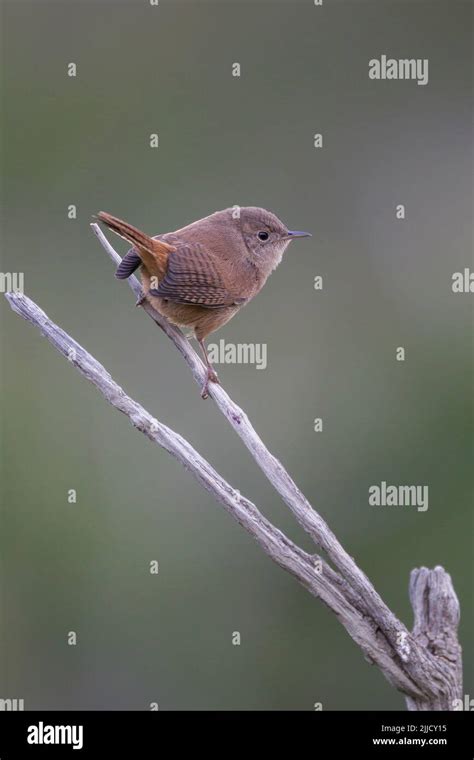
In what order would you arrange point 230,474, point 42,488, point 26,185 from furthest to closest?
point 26,185 < point 42,488 < point 230,474

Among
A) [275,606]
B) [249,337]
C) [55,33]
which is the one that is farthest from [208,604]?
[55,33]

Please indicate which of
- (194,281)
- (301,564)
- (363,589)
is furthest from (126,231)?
(363,589)

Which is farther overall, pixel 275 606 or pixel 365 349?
pixel 365 349

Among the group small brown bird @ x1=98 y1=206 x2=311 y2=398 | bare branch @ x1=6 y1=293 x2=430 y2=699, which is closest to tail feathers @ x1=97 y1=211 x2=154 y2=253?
small brown bird @ x1=98 y1=206 x2=311 y2=398

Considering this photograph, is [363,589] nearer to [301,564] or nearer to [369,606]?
[369,606]

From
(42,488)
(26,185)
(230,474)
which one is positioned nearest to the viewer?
(230,474)

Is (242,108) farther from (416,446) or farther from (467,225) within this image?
(416,446)
